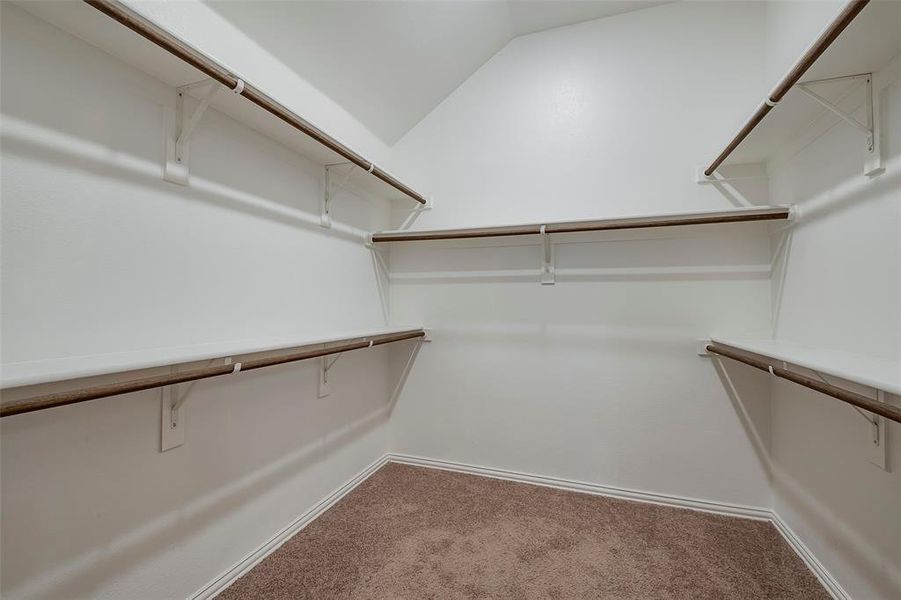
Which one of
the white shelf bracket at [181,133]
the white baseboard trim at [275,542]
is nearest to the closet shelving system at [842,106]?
the white shelf bracket at [181,133]

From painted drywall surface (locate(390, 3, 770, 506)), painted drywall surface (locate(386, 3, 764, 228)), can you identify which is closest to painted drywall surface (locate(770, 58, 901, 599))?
painted drywall surface (locate(390, 3, 770, 506))

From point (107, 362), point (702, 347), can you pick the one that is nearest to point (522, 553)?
point (702, 347)

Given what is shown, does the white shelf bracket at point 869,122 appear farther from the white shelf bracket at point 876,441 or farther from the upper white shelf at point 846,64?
the white shelf bracket at point 876,441

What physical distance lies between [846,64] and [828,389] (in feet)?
3.13

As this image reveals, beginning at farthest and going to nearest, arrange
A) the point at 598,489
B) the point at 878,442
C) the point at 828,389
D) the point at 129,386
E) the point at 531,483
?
the point at 531,483 → the point at 598,489 → the point at 878,442 → the point at 828,389 → the point at 129,386

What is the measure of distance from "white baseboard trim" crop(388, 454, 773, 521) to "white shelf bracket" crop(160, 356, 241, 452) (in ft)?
4.92

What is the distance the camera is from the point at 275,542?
155cm

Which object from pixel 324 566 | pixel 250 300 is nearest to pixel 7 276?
pixel 250 300

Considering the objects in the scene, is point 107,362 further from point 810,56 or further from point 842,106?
point 842,106

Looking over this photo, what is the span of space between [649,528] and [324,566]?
4.75 ft

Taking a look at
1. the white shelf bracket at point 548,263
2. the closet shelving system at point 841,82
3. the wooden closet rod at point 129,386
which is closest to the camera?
the wooden closet rod at point 129,386

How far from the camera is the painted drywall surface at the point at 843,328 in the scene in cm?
109

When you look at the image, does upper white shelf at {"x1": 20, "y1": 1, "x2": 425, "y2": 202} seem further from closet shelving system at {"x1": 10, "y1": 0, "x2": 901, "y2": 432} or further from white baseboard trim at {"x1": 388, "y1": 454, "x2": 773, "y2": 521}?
white baseboard trim at {"x1": 388, "y1": 454, "x2": 773, "y2": 521}

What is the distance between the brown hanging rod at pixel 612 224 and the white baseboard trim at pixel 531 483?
1.39 meters
